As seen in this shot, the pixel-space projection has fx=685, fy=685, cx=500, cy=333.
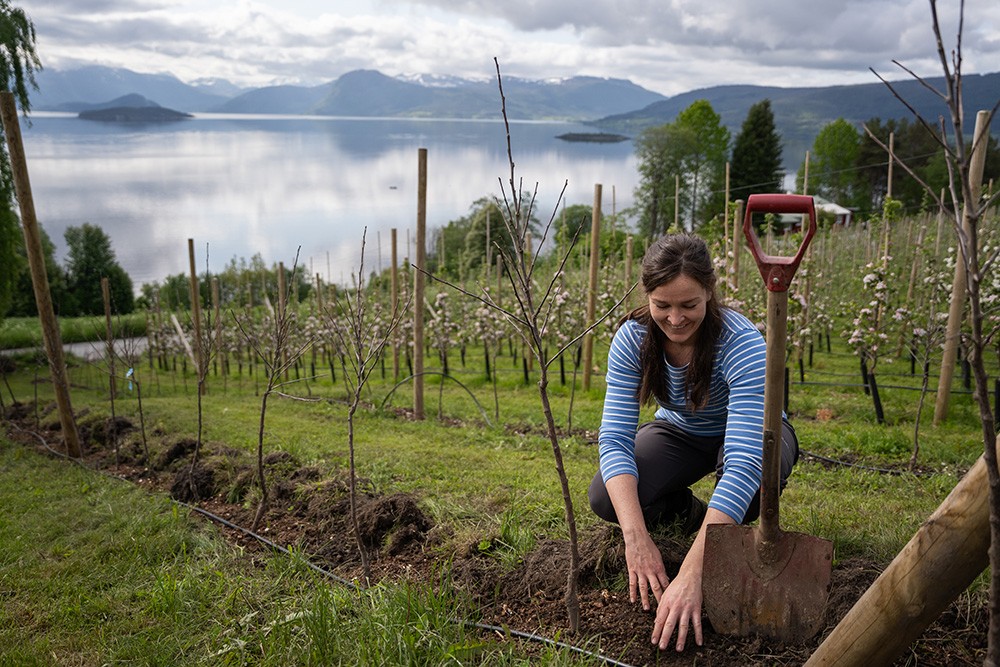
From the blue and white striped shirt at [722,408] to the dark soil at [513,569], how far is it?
1.51 ft

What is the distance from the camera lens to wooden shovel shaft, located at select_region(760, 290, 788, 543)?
1.97 metres

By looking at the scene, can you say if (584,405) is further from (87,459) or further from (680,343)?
(680,343)

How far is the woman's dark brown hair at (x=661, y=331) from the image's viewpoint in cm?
250

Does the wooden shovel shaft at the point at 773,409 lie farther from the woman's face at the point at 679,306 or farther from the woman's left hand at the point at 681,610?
the woman's face at the point at 679,306

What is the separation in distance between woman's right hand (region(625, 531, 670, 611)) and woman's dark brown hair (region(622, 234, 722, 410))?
2.18ft

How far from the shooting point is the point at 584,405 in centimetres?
935

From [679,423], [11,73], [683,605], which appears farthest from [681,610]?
[11,73]

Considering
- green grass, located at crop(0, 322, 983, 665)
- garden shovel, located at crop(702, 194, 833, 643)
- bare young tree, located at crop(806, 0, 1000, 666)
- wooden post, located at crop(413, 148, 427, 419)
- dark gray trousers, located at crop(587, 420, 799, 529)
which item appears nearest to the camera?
bare young tree, located at crop(806, 0, 1000, 666)

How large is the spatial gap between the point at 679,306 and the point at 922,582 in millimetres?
1169

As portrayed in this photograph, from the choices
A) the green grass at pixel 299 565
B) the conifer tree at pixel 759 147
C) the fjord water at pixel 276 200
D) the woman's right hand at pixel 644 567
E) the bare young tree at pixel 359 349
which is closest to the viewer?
the woman's right hand at pixel 644 567

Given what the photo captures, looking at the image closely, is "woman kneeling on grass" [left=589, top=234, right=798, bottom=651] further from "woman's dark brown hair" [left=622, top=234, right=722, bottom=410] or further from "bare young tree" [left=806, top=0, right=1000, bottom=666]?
"bare young tree" [left=806, top=0, right=1000, bottom=666]

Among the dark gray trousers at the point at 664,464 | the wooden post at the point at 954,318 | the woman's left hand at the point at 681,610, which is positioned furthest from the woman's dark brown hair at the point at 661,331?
the wooden post at the point at 954,318

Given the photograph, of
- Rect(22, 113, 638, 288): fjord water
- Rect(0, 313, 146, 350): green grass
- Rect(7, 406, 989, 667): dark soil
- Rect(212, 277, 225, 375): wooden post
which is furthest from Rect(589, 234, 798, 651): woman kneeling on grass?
Rect(22, 113, 638, 288): fjord water

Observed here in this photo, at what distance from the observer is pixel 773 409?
206 centimetres
